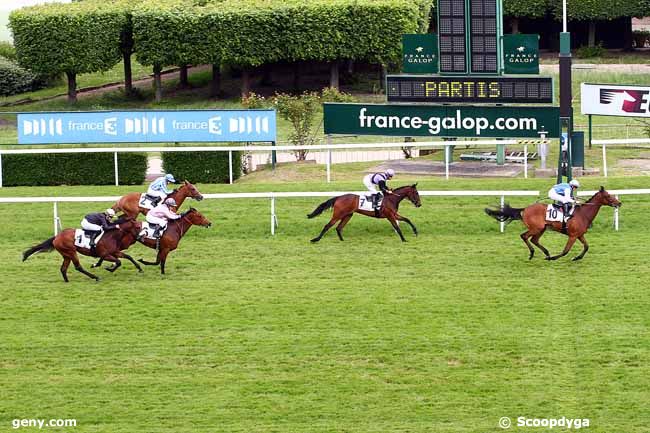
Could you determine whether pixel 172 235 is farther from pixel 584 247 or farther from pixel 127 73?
pixel 127 73

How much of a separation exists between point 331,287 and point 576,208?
2947mm

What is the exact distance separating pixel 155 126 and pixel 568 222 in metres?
10.8

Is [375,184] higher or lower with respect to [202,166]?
higher

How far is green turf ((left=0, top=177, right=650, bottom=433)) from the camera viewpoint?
484 inches

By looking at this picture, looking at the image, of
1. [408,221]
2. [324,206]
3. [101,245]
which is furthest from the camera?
[408,221]

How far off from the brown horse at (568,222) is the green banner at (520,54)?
338 inches

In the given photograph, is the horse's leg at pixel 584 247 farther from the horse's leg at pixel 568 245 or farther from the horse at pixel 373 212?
the horse at pixel 373 212

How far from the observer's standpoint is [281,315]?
1487 centimetres

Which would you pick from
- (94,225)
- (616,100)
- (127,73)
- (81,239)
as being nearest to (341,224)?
(94,225)

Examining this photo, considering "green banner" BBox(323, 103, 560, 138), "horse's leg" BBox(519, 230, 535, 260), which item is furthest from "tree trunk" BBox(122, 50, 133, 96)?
"horse's leg" BBox(519, 230, 535, 260)

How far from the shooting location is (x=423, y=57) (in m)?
25.4

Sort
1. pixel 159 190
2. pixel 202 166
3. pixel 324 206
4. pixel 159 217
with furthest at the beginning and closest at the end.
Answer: pixel 202 166 → pixel 324 206 → pixel 159 190 → pixel 159 217

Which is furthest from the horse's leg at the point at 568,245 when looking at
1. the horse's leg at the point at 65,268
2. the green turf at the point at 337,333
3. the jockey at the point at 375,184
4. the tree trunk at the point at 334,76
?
the tree trunk at the point at 334,76

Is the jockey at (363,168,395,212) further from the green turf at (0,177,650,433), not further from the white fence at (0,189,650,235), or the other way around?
the green turf at (0,177,650,433)
